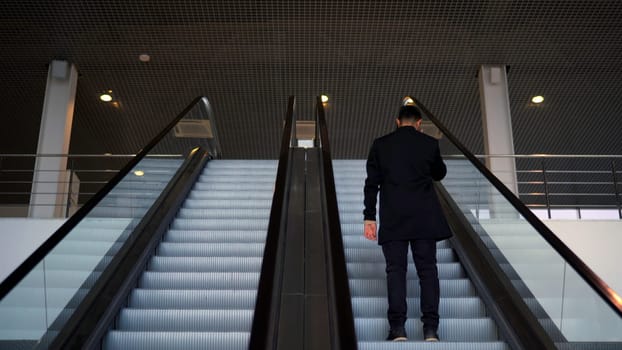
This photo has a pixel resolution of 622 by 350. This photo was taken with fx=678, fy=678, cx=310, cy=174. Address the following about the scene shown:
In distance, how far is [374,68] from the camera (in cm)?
1203

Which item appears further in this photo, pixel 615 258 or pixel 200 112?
pixel 200 112

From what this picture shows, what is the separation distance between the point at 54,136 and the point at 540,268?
9.42 meters

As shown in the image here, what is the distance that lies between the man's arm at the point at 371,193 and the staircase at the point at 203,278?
921 millimetres

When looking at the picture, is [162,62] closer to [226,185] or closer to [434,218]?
[226,185]

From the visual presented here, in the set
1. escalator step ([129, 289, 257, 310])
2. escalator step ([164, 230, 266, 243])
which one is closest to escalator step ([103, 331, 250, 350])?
escalator step ([129, 289, 257, 310])

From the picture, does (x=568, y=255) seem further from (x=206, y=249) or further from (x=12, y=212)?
(x=12, y=212)

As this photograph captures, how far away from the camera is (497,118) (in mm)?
11578

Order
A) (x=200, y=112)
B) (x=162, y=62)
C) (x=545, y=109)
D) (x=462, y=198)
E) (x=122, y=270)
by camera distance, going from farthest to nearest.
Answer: (x=545, y=109) → (x=162, y=62) → (x=200, y=112) → (x=462, y=198) → (x=122, y=270)

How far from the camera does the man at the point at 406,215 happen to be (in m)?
3.70

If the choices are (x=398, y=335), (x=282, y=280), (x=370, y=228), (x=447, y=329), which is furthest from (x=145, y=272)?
(x=447, y=329)

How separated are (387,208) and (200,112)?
5.55 meters

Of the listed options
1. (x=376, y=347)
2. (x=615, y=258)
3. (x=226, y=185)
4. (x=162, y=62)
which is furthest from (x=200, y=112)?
(x=376, y=347)

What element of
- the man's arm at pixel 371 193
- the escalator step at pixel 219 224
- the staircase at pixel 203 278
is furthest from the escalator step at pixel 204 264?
the man's arm at pixel 371 193

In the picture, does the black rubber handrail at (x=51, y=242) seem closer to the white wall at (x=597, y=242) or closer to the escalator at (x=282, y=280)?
the escalator at (x=282, y=280)
